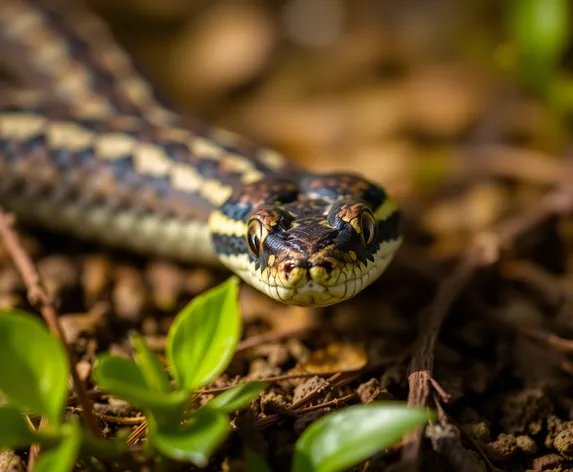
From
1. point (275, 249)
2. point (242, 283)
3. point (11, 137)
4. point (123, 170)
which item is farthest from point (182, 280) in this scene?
point (11, 137)

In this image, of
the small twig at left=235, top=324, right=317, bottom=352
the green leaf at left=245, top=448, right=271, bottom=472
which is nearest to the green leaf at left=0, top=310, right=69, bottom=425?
the green leaf at left=245, top=448, right=271, bottom=472

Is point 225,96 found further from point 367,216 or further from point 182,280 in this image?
point 367,216

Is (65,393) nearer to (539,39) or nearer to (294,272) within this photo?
(294,272)

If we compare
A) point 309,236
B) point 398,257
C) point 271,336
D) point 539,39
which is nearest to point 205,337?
point 309,236

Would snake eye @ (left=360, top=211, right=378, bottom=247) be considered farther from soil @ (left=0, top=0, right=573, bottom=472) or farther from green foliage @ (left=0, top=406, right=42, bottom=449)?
green foliage @ (left=0, top=406, right=42, bottom=449)

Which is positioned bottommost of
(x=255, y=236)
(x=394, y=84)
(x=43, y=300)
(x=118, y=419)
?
(x=118, y=419)

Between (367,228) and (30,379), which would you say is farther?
(367,228)

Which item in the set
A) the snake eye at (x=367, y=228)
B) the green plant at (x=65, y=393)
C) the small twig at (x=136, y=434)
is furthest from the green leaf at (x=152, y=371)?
the snake eye at (x=367, y=228)
